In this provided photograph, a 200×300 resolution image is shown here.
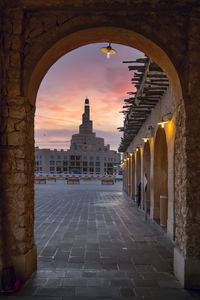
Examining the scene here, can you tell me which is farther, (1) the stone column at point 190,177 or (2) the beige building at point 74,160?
(2) the beige building at point 74,160

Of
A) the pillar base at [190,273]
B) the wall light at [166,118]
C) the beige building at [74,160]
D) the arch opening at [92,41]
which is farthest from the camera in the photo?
the beige building at [74,160]

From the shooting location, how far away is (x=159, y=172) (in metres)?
9.15

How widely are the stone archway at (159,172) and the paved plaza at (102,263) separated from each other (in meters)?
0.96

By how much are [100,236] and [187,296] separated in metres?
3.61

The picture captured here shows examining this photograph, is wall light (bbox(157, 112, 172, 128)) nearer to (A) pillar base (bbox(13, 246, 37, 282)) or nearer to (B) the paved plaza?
(B) the paved plaza

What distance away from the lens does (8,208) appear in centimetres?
426

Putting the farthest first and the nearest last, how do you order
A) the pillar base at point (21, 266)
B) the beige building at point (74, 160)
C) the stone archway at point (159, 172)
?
the beige building at point (74, 160)
the stone archway at point (159, 172)
the pillar base at point (21, 266)

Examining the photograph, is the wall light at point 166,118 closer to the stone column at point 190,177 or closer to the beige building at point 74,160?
the stone column at point 190,177

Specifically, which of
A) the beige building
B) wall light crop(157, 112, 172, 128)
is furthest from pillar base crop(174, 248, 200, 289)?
the beige building

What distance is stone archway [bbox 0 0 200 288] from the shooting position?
168 inches

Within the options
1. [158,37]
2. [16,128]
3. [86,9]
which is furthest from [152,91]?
[16,128]

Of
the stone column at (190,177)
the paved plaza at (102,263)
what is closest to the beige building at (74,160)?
the paved plaza at (102,263)

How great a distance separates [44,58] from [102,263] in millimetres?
4340

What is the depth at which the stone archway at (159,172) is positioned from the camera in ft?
30.0
